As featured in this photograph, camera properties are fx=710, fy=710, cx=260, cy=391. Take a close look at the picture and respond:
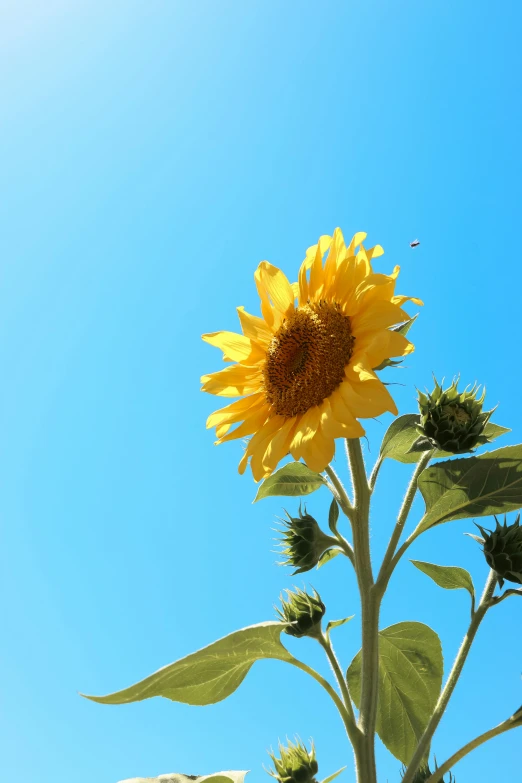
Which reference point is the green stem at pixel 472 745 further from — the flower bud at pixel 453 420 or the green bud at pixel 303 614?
the flower bud at pixel 453 420

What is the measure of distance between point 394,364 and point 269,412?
0.61 metres

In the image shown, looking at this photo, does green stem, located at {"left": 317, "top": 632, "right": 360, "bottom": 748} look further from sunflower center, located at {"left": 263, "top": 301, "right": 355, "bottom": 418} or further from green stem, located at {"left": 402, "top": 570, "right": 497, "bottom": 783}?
sunflower center, located at {"left": 263, "top": 301, "right": 355, "bottom": 418}

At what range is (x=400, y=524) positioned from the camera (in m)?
2.84

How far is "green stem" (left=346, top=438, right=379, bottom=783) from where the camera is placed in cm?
259

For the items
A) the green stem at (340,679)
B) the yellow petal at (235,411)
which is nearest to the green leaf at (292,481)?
the yellow petal at (235,411)

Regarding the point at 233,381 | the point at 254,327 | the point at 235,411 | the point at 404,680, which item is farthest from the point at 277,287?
the point at 404,680

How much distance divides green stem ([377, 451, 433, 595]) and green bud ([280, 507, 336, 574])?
0.94 feet

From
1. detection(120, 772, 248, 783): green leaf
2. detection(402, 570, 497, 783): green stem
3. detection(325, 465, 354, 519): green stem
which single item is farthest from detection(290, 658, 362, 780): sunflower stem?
detection(325, 465, 354, 519): green stem

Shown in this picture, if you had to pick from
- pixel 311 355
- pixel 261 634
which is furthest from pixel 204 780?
pixel 311 355

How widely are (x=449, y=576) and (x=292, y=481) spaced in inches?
31.4

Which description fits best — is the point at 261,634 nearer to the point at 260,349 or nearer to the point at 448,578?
the point at 448,578

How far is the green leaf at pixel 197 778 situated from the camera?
2.77 metres

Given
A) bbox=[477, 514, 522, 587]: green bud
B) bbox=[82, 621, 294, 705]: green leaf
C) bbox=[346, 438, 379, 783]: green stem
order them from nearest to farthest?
1. bbox=[82, 621, 294, 705]: green leaf
2. bbox=[346, 438, 379, 783]: green stem
3. bbox=[477, 514, 522, 587]: green bud

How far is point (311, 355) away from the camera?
3006mm
